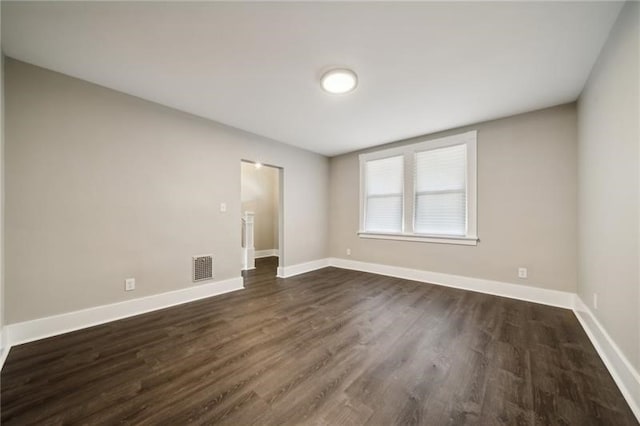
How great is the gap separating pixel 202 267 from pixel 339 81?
285 centimetres

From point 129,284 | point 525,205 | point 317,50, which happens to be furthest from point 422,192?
point 129,284

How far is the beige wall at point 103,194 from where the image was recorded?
2.03m

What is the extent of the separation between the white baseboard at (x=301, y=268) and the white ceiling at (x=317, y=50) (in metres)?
2.75

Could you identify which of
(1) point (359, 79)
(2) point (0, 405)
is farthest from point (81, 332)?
(1) point (359, 79)

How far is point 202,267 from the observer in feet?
10.3

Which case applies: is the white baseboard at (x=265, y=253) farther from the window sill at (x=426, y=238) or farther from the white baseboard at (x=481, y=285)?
the window sill at (x=426, y=238)

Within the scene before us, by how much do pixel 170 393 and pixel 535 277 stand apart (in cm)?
398

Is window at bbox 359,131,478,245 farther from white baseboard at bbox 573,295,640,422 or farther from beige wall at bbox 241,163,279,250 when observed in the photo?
beige wall at bbox 241,163,279,250

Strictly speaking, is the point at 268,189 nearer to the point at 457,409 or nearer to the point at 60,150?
the point at 60,150

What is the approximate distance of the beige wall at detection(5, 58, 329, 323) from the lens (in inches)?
79.8

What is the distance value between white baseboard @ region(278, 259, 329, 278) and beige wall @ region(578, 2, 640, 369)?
3.78 m

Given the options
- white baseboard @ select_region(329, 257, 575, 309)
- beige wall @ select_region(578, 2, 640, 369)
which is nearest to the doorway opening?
white baseboard @ select_region(329, 257, 575, 309)

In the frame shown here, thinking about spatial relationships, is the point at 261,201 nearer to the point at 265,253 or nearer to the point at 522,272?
the point at 265,253

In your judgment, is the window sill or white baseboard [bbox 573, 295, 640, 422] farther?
the window sill
